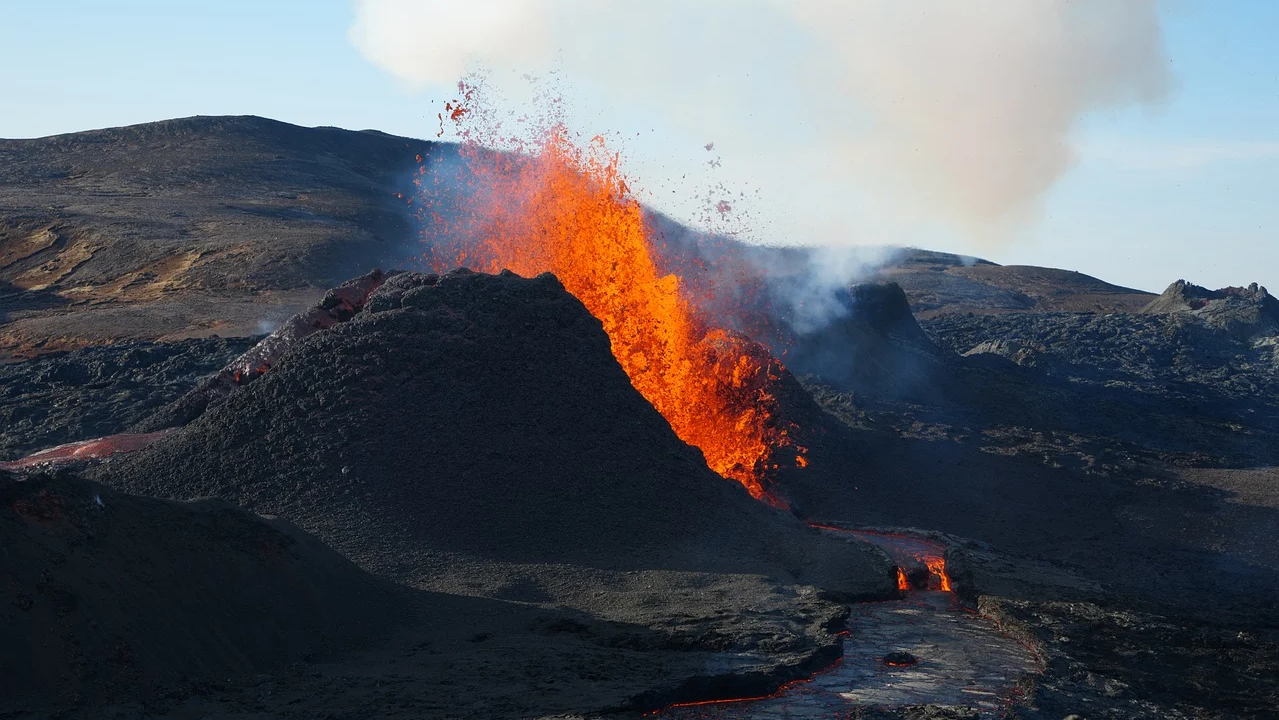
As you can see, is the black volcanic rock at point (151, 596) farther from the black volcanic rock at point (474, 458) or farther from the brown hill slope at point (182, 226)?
the brown hill slope at point (182, 226)

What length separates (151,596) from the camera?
1112 centimetres

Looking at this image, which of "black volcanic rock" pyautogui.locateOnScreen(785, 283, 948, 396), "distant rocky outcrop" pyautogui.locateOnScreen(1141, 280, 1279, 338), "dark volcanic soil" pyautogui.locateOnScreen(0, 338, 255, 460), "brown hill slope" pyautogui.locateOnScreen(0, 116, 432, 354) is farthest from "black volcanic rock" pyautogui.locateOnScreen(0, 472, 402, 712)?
"distant rocky outcrop" pyautogui.locateOnScreen(1141, 280, 1279, 338)

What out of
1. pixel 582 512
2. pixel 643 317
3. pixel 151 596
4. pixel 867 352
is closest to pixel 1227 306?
pixel 867 352

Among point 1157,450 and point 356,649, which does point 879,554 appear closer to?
point 356,649

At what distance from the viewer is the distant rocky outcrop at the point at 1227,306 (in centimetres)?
5275

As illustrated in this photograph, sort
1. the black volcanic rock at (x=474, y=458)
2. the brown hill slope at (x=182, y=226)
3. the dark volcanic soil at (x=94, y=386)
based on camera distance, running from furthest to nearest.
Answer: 1. the brown hill slope at (x=182, y=226)
2. the dark volcanic soil at (x=94, y=386)
3. the black volcanic rock at (x=474, y=458)

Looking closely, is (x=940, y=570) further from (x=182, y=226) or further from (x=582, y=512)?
(x=182, y=226)

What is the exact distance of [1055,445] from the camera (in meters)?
29.3

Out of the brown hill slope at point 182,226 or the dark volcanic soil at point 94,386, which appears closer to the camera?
the dark volcanic soil at point 94,386

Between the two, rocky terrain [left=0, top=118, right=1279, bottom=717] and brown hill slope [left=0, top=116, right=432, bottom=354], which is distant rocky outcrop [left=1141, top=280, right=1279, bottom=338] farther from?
brown hill slope [left=0, top=116, right=432, bottom=354]

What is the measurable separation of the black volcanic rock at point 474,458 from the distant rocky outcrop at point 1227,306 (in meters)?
42.1

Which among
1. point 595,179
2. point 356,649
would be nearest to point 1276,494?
point 595,179

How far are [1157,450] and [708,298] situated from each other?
41.1 ft

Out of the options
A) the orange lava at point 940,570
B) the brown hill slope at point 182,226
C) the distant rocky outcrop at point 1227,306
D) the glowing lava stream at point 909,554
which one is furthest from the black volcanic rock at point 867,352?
the distant rocky outcrop at point 1227,306
